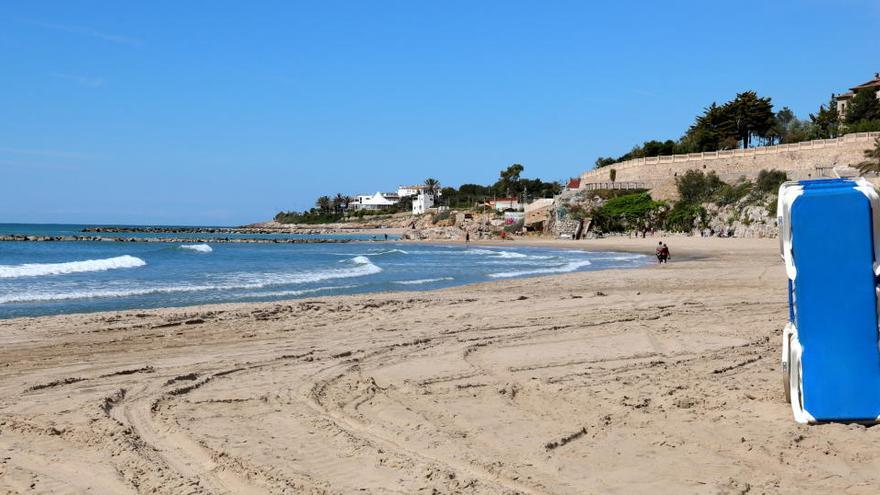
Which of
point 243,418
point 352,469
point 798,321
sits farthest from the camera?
point 243,418

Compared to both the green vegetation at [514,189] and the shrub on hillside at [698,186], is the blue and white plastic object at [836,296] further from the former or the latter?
the green vegetation at [514,189]

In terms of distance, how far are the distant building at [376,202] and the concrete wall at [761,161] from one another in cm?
9946

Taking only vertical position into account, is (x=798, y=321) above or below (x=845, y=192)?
below

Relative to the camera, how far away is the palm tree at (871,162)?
50094 mm

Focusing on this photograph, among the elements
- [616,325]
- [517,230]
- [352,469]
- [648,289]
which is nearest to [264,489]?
[352,469]

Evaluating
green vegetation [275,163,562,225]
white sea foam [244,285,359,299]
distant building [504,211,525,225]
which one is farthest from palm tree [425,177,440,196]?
white sea foam [244,285,359,299]

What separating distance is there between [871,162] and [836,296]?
5298cm

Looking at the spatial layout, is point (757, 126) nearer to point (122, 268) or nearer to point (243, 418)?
point (122, 268)

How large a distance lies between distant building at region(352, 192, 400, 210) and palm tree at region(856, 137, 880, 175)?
4741 inches

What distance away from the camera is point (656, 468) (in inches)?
185

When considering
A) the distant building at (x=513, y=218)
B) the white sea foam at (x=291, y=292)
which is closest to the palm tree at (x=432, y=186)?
the distant building at (x=513, y=218)

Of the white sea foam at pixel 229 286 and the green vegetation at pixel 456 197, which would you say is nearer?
the white sea foam at pixel 229 286

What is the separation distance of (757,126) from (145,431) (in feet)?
245

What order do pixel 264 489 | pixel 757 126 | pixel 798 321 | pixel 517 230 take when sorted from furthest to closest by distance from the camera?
1. pixel 517 230
2. pixel 757 126
3. pixel 798 321
4. pixel 264 489
